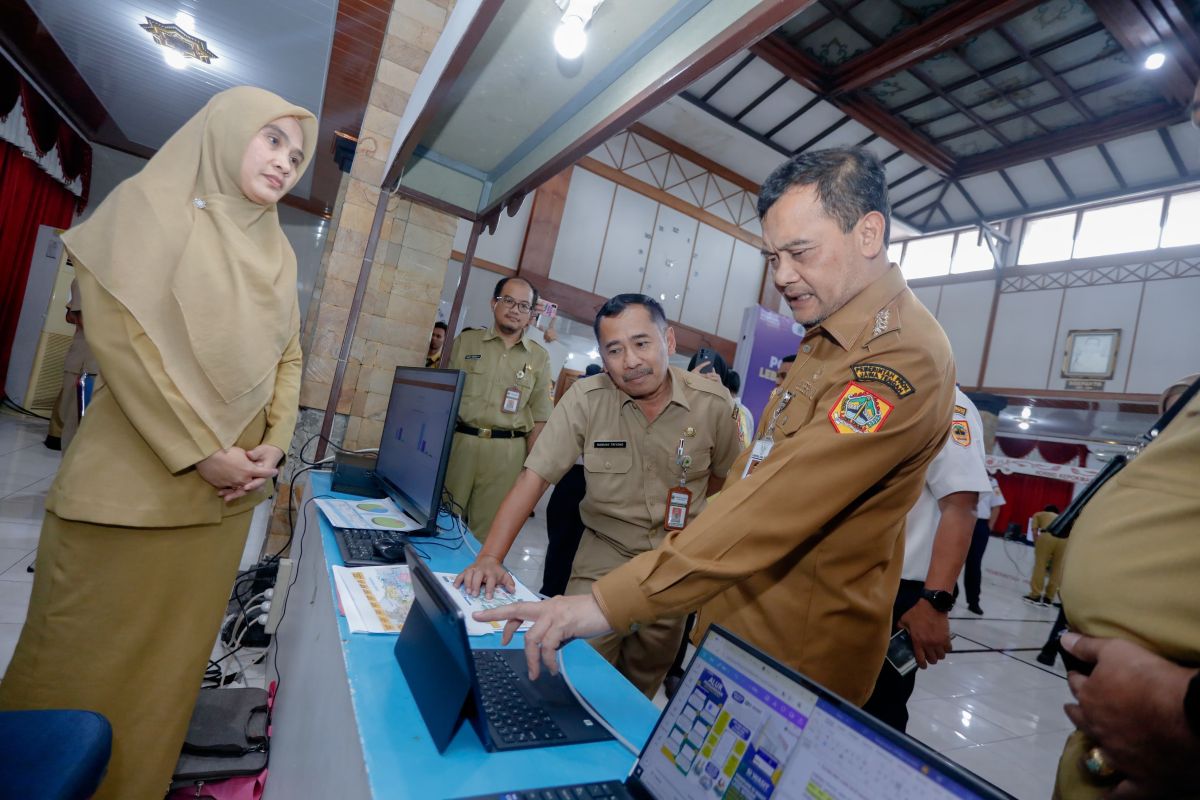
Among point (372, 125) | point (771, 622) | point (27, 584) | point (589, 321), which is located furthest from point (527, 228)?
point (771, 622)

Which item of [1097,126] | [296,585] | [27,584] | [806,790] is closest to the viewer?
[806,790]

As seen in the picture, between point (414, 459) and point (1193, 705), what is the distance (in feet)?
5.44

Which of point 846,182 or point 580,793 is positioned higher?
point 846,182

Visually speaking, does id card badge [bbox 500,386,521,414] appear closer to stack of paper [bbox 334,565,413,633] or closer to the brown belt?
the brown belt

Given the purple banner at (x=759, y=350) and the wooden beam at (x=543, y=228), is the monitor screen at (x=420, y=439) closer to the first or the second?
the purple banner at (x=759, y=350)

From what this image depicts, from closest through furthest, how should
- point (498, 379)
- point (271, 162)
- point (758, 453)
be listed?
point (758, 453) → point (271, 162) → point (498, 379)

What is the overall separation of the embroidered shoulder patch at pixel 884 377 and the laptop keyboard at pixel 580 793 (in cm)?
67

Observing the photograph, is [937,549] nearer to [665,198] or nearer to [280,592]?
[280,592]

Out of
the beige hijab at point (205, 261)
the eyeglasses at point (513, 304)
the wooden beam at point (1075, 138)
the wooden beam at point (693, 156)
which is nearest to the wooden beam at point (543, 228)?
the wooden beam at point (693, 156)

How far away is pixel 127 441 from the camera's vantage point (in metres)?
1.25

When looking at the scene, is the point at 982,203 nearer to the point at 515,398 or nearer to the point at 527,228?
the point at 527,228

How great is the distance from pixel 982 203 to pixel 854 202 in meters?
12.2

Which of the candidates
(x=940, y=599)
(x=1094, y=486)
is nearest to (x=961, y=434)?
(x=940, y=599)

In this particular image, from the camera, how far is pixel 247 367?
1.37 meters
